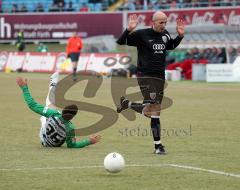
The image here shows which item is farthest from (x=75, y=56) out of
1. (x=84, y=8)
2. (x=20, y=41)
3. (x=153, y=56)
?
(x=153, y=56)

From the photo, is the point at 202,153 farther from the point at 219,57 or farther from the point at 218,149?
the point at 219,57

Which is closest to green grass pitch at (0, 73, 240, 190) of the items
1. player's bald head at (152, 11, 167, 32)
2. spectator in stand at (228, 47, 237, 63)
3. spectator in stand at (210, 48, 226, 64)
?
player's bald head at (152, 11, 167, 32)

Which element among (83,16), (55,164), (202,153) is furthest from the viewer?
(83,16)

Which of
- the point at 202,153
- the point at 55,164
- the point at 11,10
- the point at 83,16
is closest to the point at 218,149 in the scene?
the point at 202,153

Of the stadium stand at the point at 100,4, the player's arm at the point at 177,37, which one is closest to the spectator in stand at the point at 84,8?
the stadium stand at the point at 100,4

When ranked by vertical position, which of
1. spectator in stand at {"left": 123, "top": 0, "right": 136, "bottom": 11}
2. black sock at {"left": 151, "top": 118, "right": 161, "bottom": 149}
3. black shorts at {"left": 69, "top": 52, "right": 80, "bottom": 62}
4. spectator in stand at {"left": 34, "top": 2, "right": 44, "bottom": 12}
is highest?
black sock at {"left": 151, "top": 118, "right": 161, "bottom": 149}

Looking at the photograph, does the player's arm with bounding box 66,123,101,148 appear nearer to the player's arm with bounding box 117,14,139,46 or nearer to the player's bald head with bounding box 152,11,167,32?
the player's arm with bounding box 117,14,139,46

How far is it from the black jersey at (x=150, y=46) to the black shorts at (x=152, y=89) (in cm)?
16

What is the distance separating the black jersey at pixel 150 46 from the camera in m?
13.6

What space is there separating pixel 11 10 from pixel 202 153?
4583 centimetres

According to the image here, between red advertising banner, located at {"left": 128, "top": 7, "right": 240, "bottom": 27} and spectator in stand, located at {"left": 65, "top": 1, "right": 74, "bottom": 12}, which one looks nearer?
red advertising banner, located at {"left": 128, "top": 7, "right": 240, "bottom": 27}

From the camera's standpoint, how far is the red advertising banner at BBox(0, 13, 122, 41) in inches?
2089

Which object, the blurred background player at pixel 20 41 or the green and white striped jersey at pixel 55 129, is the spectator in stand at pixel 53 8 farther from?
the green and white striped jersey at pixel 55 129

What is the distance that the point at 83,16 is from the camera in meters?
54.0
